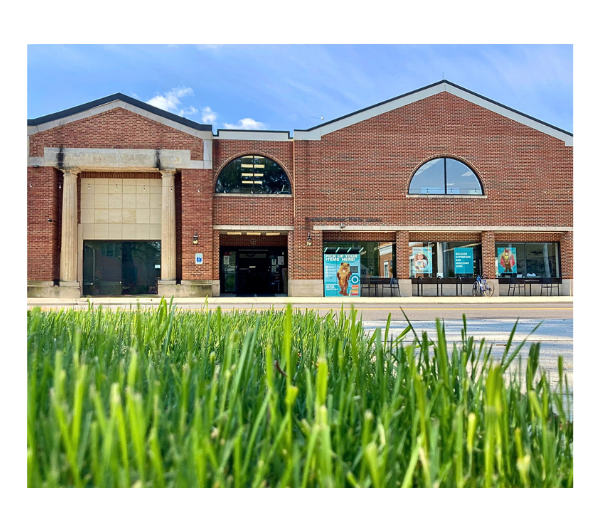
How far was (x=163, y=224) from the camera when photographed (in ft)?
72.7

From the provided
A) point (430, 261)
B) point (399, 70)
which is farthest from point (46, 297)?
point (399, 70)

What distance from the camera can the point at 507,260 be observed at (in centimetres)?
2400

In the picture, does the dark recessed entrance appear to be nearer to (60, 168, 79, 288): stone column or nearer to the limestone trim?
(60, 168, 79, 288): stone column

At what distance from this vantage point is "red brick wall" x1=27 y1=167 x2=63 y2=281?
21.2 m

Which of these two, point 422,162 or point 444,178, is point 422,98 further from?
point 444,178

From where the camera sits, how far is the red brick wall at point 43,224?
21.2 metres

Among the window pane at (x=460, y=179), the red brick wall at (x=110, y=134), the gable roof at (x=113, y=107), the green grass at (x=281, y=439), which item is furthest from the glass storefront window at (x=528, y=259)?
the green grass at (x=281, y=439)

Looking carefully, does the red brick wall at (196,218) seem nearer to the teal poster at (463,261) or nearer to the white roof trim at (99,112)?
the white roof trim at (99,112)

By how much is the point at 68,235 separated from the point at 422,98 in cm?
1841

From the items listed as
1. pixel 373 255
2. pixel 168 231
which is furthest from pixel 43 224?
pixel 373 255

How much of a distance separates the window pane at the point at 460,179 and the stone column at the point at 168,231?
549 inches

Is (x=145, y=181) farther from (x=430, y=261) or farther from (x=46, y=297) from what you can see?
(x=430, y=261)

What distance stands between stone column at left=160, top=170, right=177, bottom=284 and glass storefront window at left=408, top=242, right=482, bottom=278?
40.2 ft

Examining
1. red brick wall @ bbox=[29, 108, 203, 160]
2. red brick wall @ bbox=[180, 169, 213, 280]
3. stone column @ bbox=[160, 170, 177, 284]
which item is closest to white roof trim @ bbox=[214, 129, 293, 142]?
red brick wall @ bbox=[180, 169, 213, 280]
